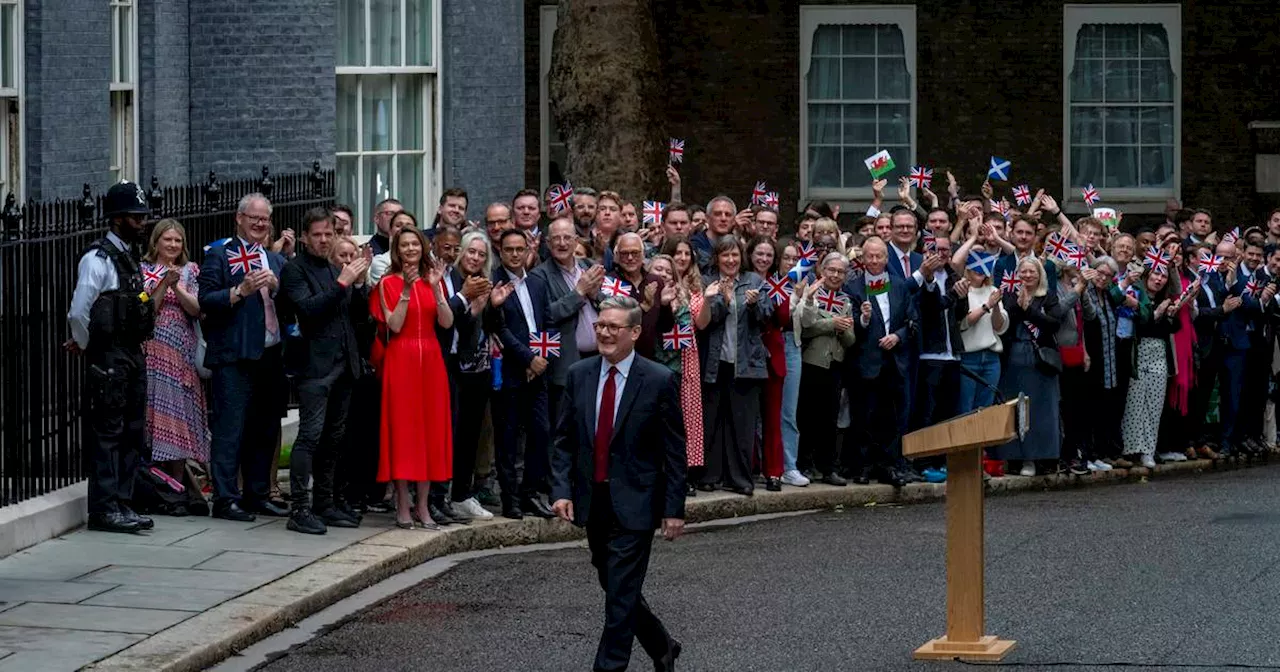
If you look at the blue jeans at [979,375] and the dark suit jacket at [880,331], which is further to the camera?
the blue jeans at [979,375]

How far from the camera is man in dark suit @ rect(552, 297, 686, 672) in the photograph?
33.7 ft

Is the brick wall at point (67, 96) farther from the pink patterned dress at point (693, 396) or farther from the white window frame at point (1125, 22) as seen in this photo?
the white window frame at point (1125, 22)

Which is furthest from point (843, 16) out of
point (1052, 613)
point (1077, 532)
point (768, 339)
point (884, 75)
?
point (1052, 613)

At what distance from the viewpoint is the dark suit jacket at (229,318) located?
14.1m

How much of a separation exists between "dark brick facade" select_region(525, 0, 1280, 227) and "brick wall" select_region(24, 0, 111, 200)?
1164cm

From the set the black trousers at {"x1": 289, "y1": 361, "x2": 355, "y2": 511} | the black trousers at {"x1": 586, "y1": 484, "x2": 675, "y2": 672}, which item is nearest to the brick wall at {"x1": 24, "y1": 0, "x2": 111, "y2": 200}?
the black trousers at {"x1": 289, "y1": 361, "x2": 355, "y2": 511}

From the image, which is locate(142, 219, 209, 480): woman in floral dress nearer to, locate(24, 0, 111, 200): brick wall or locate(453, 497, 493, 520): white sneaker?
locate(453, 497, 493, 520): white sneaker

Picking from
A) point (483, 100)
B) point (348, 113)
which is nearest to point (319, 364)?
point (348, 113)

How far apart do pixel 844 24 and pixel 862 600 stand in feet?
59.5

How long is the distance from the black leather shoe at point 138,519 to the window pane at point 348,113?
25.7 feet

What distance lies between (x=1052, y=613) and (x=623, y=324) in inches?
127

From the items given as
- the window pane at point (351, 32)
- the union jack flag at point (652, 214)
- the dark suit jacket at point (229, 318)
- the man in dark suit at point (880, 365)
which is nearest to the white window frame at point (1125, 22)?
the window pane at point (351, 32)

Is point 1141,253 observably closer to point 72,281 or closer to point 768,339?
point 768,339

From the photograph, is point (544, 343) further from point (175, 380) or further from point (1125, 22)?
point (1125, 22)
